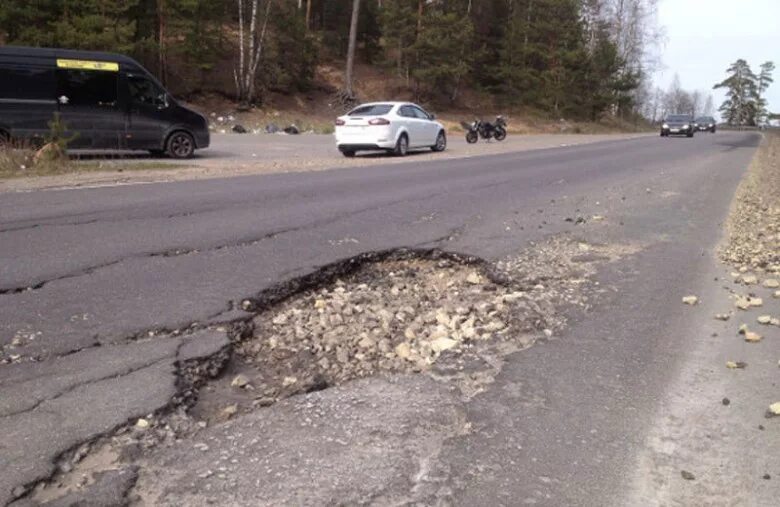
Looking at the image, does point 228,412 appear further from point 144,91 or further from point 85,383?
point 144,91

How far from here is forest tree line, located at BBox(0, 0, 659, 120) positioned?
29688mm

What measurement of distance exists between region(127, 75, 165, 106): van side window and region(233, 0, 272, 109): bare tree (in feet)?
64.1

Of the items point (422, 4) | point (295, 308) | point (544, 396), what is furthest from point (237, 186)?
point (422, 4)

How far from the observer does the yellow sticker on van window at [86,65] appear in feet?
50.6

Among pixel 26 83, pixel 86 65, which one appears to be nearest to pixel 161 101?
pixel 86 65

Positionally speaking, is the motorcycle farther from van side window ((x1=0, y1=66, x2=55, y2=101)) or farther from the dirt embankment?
van side window ((x1=0, y1=66, x2=55, y2=101))

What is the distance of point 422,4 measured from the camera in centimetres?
4350

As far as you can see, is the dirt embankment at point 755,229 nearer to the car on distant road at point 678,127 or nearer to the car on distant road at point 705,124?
the car on distant road at point 678,127

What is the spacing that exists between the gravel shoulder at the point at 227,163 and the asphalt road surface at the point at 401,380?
5.39 ft

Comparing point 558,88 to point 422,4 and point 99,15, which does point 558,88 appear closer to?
point 422,4

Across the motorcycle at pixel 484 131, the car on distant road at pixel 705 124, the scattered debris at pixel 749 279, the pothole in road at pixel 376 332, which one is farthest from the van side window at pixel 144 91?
the car on distant road at pixel 705 124

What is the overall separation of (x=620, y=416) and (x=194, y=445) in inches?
90.6

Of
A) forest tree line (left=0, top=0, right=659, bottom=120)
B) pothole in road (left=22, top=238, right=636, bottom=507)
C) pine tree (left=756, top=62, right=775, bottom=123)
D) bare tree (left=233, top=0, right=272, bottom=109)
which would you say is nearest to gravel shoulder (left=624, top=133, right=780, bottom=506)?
pothole in road (left=22, top=238, right=636, bottom=507)

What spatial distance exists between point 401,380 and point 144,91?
14.4 m
